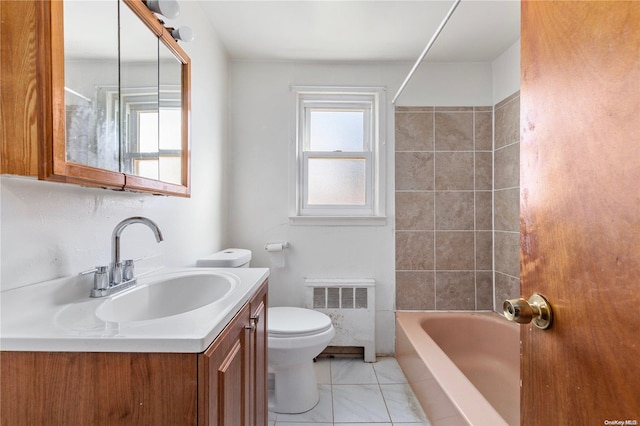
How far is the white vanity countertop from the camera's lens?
553mm

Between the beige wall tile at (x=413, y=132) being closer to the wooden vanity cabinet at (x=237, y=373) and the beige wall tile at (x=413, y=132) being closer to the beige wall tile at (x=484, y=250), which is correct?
the beige wall tile at (x=484, y=250)

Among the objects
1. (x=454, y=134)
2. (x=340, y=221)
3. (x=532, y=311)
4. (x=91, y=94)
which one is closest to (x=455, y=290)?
(x=340, y=221)

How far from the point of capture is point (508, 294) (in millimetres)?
2055

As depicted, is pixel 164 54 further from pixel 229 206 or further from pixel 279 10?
pixel 229 206

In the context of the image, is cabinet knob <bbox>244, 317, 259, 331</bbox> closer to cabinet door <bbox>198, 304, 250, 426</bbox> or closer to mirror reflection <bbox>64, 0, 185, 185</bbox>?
cabinet door <bbox>198, 304, 250, 426</bbox>

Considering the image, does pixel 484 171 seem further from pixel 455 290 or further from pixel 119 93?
pixel 119 93

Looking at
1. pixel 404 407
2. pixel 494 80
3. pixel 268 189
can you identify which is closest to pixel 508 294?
pixel 404 407

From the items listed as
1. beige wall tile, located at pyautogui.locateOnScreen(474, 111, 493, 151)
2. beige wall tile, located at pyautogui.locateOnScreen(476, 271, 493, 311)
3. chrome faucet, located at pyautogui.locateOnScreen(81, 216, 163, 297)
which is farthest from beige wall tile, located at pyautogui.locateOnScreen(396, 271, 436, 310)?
chrome faucet, located at pyautogui.locateOnScreen(81, 216, 163, 297)

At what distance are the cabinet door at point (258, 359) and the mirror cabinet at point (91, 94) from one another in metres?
0.58

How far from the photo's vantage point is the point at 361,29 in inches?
73.1

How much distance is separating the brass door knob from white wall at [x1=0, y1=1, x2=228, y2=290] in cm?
106

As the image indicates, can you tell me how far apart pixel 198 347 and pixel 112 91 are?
0.84 metres

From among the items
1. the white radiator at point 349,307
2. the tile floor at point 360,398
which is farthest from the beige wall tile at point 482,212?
the tile floor at point 360,398

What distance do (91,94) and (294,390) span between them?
159 cm
